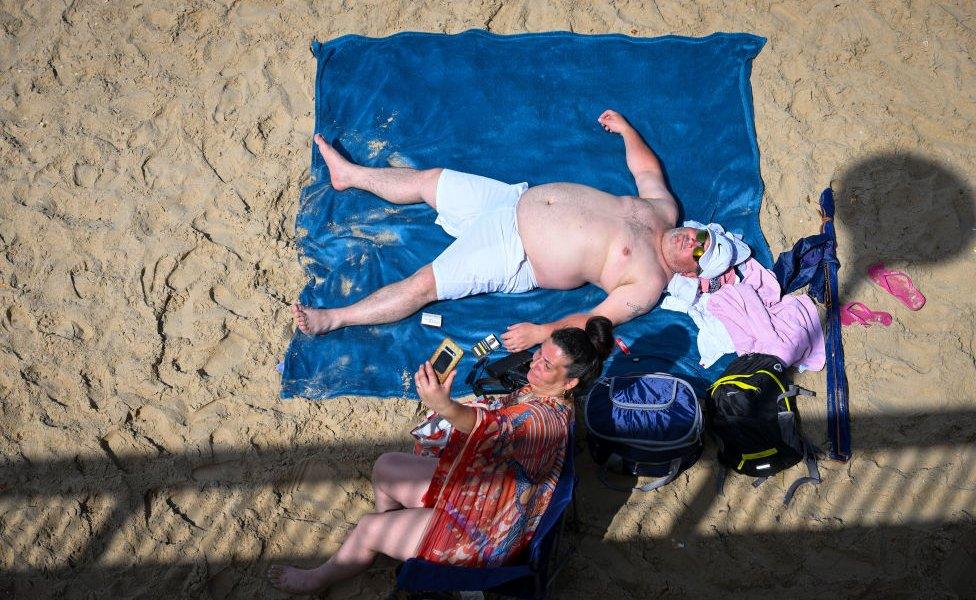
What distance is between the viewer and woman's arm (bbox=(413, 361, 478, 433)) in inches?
122

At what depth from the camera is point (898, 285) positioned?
4.80 meters

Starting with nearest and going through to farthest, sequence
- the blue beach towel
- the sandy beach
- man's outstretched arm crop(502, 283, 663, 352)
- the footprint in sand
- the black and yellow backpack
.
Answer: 1. the sandy beach
2. the black and yellow backpack
3. the footprint in sand
4. man's outstretched arm crop(502, 283, 663, 352)
5. the blue beach towel

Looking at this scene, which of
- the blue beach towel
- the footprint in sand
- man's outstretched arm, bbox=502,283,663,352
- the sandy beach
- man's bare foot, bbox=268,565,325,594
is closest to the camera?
man's bare foot, bbox=268,565,325,594

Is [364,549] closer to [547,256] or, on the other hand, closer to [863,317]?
[547,256]

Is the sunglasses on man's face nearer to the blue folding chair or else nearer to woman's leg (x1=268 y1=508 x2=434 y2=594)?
the blue folding chair

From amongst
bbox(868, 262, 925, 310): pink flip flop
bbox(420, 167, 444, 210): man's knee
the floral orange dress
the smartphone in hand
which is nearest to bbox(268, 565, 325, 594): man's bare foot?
the floral orange dress

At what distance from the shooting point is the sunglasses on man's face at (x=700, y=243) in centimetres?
447

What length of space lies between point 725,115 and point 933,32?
1.96 meters

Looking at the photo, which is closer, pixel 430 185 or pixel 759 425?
pixel 759 425

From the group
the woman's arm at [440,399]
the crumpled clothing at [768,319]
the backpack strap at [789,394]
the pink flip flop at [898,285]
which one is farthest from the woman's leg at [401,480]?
the pink flip flop at [898,285]

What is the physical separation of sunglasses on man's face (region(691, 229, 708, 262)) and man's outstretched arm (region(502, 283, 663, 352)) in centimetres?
30

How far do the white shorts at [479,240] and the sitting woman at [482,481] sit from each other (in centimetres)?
109

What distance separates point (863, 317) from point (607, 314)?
5.72 feet

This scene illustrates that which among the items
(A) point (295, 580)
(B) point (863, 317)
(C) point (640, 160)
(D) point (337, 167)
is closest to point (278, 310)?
(D) point (337, 167)
